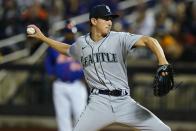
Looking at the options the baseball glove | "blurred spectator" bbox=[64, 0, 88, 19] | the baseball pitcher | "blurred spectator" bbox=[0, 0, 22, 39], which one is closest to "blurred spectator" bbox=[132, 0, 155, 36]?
"blurred spectator" bbox=[64, 0, 88, 19]

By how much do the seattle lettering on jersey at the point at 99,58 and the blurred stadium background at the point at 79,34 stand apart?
5060mm

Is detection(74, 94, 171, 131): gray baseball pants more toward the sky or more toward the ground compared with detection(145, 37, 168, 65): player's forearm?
more toward the ground

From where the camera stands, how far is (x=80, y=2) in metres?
14.4

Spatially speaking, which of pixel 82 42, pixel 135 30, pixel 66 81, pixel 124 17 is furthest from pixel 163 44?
pixel 82 42

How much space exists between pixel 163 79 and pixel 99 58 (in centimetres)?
83

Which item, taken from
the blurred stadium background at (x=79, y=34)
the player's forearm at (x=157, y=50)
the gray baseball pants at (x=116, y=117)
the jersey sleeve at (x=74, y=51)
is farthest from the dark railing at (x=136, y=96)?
the player's forearm at (x=157, y=50)

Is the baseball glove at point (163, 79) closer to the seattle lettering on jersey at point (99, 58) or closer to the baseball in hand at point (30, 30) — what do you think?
the seattle lettering on jersey at point (99, 58)

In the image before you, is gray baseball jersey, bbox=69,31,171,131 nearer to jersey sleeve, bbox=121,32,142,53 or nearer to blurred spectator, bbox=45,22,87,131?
jersey sleeve, bbox=121,32,142,53

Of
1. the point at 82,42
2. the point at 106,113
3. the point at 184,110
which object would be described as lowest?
the point at 184,110

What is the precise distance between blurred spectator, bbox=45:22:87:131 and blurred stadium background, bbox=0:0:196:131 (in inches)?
66.5

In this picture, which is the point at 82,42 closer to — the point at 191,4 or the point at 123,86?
the point at 123,86

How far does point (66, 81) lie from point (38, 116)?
2.87 metres

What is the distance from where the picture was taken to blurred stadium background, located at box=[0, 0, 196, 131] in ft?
42.1

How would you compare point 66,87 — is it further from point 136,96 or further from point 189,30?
point 189,30
